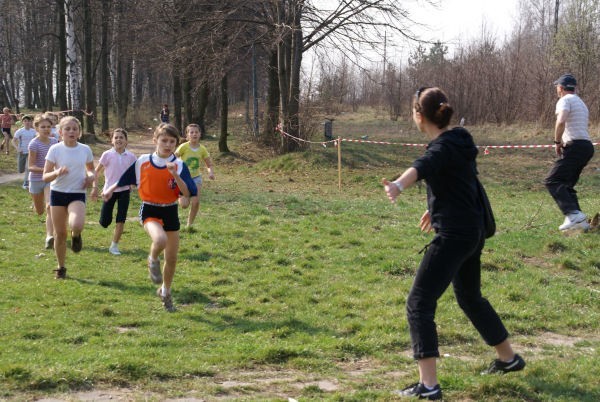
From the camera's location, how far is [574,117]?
999 cm

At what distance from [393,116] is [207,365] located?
46309 millimetres

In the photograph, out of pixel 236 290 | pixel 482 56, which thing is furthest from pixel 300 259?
pixel 482 56

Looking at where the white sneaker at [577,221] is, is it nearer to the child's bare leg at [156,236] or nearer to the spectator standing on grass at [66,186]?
the child's bare leg at [156,236]

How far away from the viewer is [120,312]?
7.18 metres

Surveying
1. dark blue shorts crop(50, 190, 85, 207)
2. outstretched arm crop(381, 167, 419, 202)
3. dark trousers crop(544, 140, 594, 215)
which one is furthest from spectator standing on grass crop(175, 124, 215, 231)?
outstretched arm crop(381, 167, 419, 202)

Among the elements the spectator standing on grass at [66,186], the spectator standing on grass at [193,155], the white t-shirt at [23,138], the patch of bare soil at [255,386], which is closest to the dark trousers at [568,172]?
the patch of bare soil at [255,386]

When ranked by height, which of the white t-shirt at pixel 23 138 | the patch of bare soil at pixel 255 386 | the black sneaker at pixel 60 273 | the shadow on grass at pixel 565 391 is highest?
the white t-shirt at pixel 23 138

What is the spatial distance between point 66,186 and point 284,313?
3.16 meters

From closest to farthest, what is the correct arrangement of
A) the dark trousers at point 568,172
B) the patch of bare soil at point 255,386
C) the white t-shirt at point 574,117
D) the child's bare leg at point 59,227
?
the patch of bare soil at point 255,386
the child's bare leg at point 59,227
the white t-shirt at point 574,117
the dark trousers at point 568,172

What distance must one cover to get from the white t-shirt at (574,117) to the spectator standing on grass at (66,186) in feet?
21.4

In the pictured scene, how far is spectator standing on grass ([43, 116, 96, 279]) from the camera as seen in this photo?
8.38 m

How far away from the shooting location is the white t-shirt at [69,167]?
841cm

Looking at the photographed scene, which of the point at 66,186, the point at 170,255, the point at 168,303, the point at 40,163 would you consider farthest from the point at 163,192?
the point at 40,163

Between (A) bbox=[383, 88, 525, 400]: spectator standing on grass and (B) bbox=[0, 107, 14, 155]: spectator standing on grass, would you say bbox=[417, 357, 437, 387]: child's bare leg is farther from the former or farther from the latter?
(B) bbox=[0, 107, 14, 155]: spectator standing on grass
